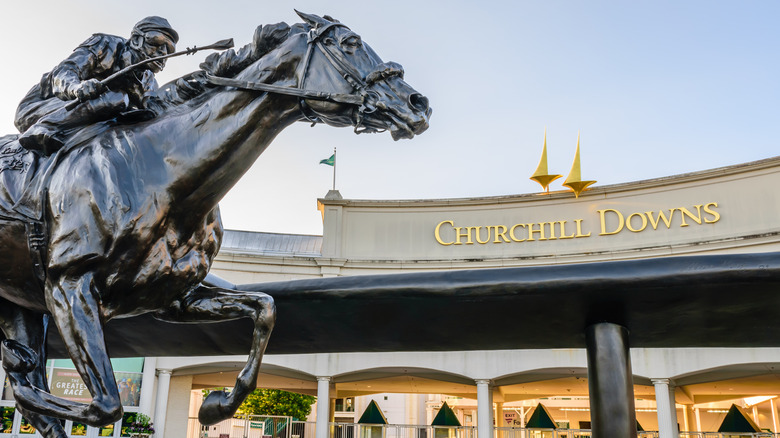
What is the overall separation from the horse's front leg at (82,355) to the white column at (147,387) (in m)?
22.8

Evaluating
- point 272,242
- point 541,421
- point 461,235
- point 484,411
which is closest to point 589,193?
point 461,235

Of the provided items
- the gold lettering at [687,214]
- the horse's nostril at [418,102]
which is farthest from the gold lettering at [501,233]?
the horse's nostril at [418,102]

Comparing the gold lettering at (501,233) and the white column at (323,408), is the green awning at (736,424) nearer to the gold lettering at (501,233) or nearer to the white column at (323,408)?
the gold lettering at (501,233)

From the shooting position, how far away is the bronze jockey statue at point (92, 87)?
9.67ft

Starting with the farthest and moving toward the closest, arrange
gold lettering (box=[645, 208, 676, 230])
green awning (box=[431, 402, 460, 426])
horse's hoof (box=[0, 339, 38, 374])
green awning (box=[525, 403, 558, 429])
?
1. green awning (box=[431, 402, 460, 426])
2. green awning (box=[525, 403, 558, 429])
3. gold lettering (box=[645, 208, 676, 230])
4. horse's hoof (box=[0, 339, 38, 374])

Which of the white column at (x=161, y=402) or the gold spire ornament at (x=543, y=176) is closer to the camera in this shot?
the white column at (x=161, y=402)

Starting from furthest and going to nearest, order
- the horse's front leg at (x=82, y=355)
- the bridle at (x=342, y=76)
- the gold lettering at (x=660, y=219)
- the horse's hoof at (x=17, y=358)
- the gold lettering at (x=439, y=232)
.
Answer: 1. the gold lettering at (x=439, y=232)
2. the gold lettering at (x=660, y=219)
3. the horse's hoof at (x=17, y=358)
4. the bridle at (x=342, y=76)
5. the horse's front leg at (x=82, y=355)

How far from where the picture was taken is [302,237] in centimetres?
2839

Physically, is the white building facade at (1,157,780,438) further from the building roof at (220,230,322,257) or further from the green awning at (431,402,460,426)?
the green awning at (431,402,460,426)

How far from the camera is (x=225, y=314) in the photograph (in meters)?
3.20

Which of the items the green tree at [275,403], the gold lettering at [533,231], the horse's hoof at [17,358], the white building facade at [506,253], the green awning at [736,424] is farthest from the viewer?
the green tree at [275,403]

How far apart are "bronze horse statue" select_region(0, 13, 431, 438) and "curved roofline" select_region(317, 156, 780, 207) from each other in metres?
22.4

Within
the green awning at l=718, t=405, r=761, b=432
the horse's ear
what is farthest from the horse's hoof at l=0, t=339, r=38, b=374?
the green awning at l=718, t=405, r=761, b=432

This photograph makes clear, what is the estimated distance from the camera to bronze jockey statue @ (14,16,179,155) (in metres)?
2.95
